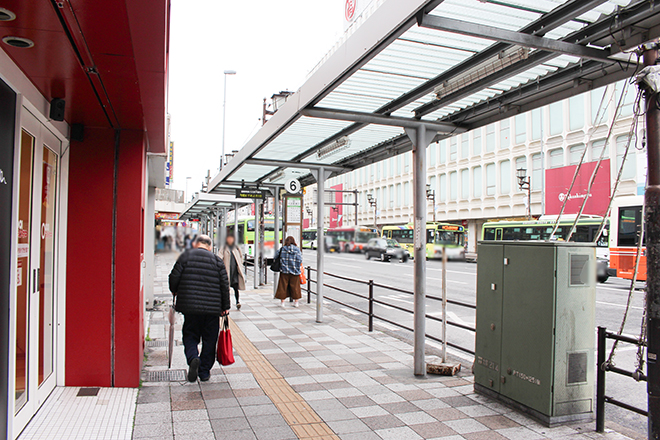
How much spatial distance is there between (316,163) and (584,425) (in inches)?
259

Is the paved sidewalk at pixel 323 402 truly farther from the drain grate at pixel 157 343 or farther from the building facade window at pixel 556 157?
the building facade window at pixel 556 157

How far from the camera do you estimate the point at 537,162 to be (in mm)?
37375

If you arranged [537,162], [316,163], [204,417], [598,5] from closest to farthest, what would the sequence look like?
[598,5] → [204,417] → [316,163] → [537,162]

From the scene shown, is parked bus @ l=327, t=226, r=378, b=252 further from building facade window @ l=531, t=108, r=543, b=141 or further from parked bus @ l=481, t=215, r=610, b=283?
parked bus @ l=481, t=215, r=610, b=283

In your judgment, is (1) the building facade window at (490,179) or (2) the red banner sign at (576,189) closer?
(2) the red banner sign at (576,189)

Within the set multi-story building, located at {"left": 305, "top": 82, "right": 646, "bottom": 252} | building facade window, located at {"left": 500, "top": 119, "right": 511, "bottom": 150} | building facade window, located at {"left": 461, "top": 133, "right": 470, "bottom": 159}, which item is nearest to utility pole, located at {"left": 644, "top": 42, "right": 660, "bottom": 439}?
multi-story building, located at {"left": 305, "top": 82, "right": 646, "bottom": 252}

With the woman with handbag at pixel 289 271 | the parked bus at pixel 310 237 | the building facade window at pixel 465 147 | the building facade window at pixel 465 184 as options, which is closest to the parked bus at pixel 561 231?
the woman with handbag at pixel 289 271

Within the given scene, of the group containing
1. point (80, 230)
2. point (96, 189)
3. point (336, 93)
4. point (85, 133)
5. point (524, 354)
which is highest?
point (336, 93)

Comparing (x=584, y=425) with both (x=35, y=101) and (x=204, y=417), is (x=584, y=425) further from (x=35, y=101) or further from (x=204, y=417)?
(x=35, y=101)

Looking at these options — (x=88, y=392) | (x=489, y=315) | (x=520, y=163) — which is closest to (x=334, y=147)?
(x=489, y=315)

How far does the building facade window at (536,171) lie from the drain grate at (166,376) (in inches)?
1408

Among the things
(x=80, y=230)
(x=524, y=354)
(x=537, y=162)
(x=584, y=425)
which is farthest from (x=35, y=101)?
(x=537, y=162)

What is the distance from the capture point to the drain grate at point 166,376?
5797 mm

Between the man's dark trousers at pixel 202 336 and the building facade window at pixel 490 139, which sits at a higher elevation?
the building facade window at pixel 490 139
